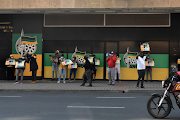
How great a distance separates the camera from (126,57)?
59.4 ft

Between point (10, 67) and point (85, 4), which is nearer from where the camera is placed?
point (85, 4)

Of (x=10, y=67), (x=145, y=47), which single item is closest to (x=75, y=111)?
(x=145, y=47)

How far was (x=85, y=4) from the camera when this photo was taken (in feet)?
55.8

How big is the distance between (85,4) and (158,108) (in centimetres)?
1123

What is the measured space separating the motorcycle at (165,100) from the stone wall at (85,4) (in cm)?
1048

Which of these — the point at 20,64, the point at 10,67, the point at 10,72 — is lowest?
the point at 10,72

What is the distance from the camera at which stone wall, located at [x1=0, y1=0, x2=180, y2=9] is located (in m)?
16.7

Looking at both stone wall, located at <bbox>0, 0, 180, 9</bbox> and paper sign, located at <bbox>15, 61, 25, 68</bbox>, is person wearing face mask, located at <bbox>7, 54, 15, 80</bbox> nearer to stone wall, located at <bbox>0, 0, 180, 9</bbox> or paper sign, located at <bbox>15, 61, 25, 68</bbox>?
paper sign, located at <bbox>15, 61, 25, 68</bbox>

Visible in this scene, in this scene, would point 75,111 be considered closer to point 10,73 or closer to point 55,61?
point 55,61

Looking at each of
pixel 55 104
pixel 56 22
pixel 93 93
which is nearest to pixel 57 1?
pixel 56 22

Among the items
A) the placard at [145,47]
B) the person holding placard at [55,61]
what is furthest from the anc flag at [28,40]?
the placard at [145,47]

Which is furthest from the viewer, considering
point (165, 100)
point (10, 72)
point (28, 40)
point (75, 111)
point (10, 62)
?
point (28, 40)

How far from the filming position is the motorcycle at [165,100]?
6.85 m

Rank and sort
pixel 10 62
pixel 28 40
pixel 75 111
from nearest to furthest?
pixel 75 111 < pixel 10 62 < pixel 28 40
